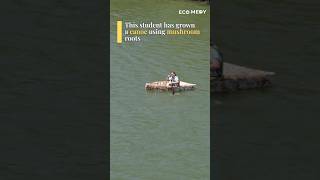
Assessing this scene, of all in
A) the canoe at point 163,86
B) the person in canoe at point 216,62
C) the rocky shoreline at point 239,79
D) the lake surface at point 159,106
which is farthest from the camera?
the rocky shoreline at point 239,79

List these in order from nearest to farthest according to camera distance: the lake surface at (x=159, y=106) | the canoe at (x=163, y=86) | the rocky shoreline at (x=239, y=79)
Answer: the lake surface at (x=159, y=106)
the canoe at (x=163, y=86)
the rocky shoreline at (x=239, y=79)

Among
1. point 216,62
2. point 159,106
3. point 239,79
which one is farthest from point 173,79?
point 239,79

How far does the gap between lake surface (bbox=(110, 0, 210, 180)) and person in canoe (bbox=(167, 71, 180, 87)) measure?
0.21ft

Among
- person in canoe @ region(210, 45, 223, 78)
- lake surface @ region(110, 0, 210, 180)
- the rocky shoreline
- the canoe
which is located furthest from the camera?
the rocky shoreline

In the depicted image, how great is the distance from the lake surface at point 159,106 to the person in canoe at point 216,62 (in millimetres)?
574

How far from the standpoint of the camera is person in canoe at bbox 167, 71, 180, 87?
45.7 ft

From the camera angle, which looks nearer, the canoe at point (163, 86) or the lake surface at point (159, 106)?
the lake surface at point (159, 106)

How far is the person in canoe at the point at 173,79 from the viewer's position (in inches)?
548

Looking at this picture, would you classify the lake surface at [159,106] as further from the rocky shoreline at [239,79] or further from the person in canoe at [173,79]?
the rocky shoreline at [239,79]

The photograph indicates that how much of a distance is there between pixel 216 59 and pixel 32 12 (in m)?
3.43

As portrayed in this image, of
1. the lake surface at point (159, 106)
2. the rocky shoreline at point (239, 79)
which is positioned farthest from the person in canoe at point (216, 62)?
the lake surface at point (159, 106)

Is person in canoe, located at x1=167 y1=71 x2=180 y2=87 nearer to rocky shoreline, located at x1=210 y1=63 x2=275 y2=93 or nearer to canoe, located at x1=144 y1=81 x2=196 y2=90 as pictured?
canoe, located at x1=144 y1=81 x2=196 y2=90

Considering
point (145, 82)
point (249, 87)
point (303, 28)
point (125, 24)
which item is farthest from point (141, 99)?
point (303, 28)

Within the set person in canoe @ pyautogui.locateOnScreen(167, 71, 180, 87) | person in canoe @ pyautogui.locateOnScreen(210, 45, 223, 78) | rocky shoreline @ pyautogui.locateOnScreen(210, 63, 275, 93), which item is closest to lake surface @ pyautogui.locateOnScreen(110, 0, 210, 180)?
person in canoe @ pyautogui.locateOnScreen(167, 71, 180, 87)
